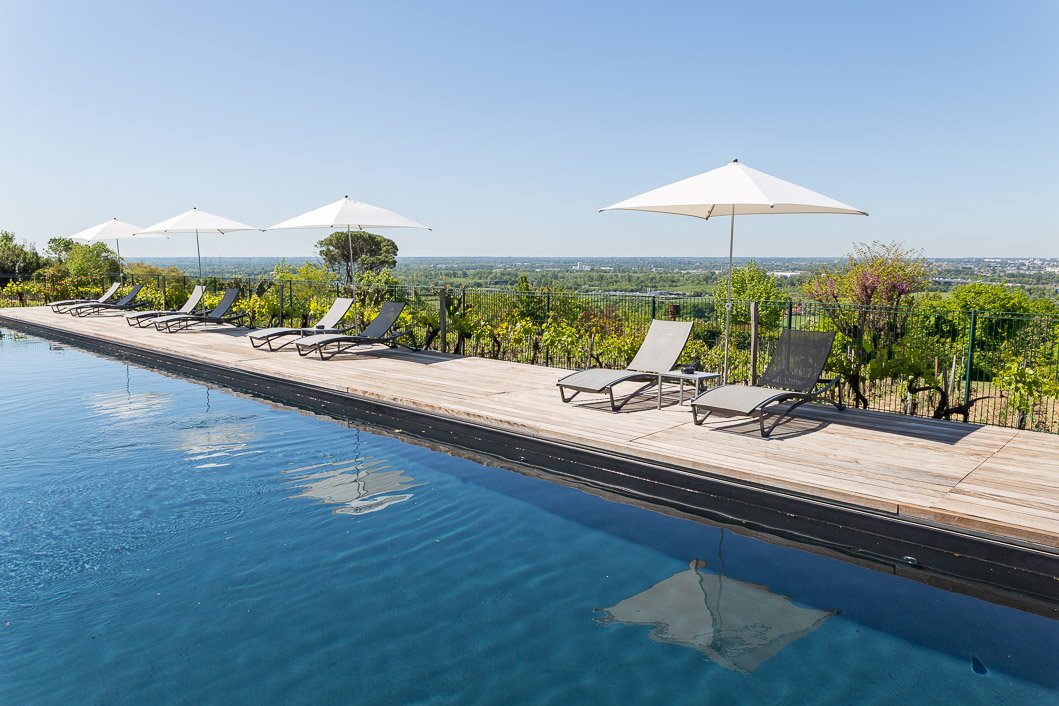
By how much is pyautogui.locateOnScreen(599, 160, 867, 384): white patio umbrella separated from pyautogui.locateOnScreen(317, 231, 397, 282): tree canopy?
242 feet

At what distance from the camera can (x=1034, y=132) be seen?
43875 mm

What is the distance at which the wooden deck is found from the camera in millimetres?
3844

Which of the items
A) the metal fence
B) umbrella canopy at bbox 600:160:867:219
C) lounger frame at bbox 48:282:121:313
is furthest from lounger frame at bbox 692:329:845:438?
lounger frame at bbox 48:282:121:313

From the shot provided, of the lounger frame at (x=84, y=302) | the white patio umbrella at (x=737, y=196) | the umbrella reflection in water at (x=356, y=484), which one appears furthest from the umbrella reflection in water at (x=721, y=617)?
the lounger frame at (x=84, y=302)

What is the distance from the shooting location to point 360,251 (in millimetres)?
80000

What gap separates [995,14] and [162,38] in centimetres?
2903

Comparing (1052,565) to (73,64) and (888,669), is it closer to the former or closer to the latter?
(888,669)

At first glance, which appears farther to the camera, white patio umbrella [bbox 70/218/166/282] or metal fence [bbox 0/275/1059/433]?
white patio umbrella [bbox 70/218/166/282]

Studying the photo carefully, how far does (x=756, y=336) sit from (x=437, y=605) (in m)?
4.21

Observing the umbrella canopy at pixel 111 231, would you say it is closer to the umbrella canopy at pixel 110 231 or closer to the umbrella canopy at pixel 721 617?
the umbrella canopy at pixel 110 231

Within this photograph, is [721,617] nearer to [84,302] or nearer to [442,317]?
[442,317]

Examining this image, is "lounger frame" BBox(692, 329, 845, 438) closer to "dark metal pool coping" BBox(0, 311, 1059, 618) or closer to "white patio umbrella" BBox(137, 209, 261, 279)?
"dark metal pool coping" BBox(0, 311, 1059, 618)

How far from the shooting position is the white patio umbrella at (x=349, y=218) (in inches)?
398

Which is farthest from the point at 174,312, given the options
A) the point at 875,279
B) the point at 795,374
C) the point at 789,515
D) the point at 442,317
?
the point at 875,279
